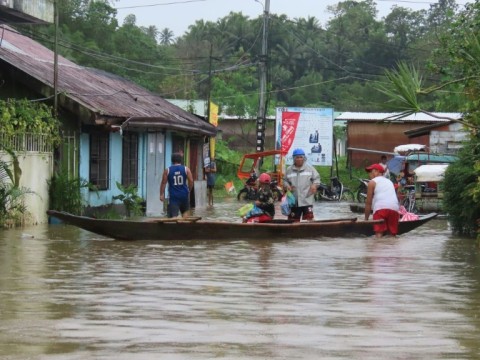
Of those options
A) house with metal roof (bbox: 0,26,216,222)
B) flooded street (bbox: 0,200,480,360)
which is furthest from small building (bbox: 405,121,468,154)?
flooded street (bbox: 0,200,480,360)

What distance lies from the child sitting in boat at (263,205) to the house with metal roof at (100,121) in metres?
5.41

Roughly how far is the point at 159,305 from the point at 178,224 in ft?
25.0

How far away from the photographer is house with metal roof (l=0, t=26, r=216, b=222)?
23641mm

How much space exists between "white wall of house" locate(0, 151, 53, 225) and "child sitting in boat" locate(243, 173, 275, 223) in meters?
4.65

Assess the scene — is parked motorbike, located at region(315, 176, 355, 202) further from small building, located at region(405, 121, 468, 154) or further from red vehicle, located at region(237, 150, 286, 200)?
small building, located at region(405, 121, 468, 154)

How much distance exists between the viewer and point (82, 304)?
10523 millimetres

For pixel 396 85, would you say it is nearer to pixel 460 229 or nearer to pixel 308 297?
pixel 308 297

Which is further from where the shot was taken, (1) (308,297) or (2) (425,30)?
(2) (425,30)

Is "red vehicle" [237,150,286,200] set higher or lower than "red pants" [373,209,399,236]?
higher

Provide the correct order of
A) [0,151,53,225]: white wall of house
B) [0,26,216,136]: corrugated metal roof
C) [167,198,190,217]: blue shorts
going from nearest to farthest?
[167,198,190,217]: blue shorts → [0,151,53,225]: white wall of house → [0,26,216,136]: corrugated metal roof

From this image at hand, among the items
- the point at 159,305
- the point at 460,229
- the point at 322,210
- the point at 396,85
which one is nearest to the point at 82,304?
the point at 159,305

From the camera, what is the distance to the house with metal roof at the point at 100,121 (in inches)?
931

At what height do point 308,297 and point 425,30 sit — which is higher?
point 425,30

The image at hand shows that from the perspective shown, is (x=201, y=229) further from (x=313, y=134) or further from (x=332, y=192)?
(x=313, y=134)
